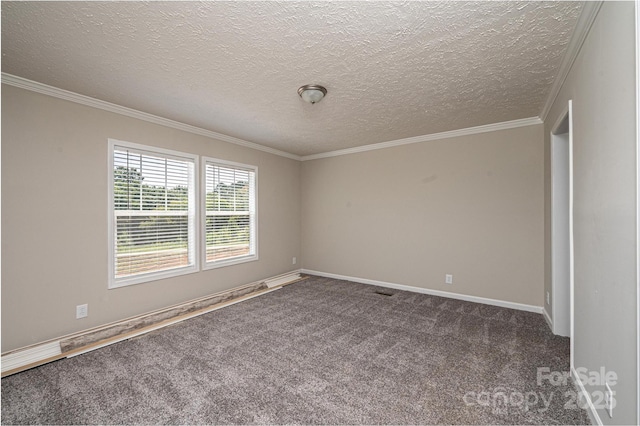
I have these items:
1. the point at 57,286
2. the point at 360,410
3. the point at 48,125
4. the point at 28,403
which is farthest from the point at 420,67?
the point at 57,286

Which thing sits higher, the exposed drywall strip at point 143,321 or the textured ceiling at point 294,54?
the textured ceiling at point 294,54

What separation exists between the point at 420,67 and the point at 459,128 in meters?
2.03

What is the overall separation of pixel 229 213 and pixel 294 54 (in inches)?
117

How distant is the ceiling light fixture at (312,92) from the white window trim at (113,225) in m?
2.04

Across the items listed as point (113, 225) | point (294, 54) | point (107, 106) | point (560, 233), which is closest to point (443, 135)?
point (560, 233)

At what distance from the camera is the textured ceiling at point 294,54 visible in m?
1.70

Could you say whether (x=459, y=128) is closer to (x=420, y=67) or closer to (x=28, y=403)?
(x=420, y=67)

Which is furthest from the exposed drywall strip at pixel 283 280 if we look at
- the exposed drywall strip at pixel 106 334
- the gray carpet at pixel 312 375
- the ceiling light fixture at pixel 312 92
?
the ceiling light fixture at pixel 312 92

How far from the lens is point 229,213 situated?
4.53 meters

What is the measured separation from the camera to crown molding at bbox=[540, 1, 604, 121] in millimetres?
1613

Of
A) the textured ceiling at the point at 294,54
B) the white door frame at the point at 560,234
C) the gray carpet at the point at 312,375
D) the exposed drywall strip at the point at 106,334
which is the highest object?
the textured ceiling at the point at 294,54

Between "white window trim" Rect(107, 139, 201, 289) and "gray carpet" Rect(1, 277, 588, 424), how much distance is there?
0.74 m

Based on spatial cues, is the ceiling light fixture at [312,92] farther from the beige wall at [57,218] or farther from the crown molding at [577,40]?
the beige wall at [57,218]

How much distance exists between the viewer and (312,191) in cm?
578
